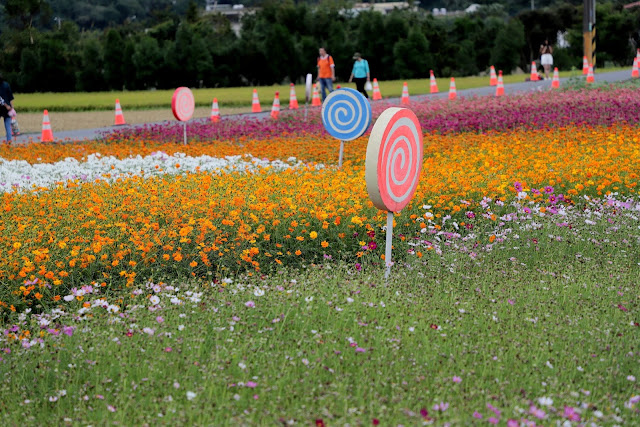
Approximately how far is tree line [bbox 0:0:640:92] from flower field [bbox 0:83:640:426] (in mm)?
25915

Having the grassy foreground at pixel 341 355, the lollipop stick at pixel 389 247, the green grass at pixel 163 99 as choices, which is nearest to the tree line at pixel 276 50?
the green grass at pixel 163 99

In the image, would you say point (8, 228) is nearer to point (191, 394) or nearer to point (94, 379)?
point (94, 379)

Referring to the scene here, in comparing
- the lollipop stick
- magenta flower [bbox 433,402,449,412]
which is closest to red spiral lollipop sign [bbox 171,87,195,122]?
the lollipop stick

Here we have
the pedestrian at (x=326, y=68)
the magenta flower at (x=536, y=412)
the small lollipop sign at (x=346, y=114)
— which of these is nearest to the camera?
the magenta flower at (x=536, y=412)

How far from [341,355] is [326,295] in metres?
0.93

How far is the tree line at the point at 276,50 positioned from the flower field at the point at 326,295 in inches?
1020

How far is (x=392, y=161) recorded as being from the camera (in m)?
6.04

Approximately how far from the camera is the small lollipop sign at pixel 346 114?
10.1 metres

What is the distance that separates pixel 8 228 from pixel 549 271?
3.81 meters

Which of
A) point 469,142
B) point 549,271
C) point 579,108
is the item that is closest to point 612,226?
point 549,271

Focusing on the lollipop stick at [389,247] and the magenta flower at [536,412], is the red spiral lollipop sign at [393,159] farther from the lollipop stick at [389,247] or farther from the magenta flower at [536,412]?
the magenta flower at [536,412]

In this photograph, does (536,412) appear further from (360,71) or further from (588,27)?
(588,27)

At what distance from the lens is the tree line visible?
118 ft

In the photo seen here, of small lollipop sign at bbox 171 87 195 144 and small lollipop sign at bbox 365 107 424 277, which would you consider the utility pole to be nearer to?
small lollipop sign at bbox 171 87 195 144
